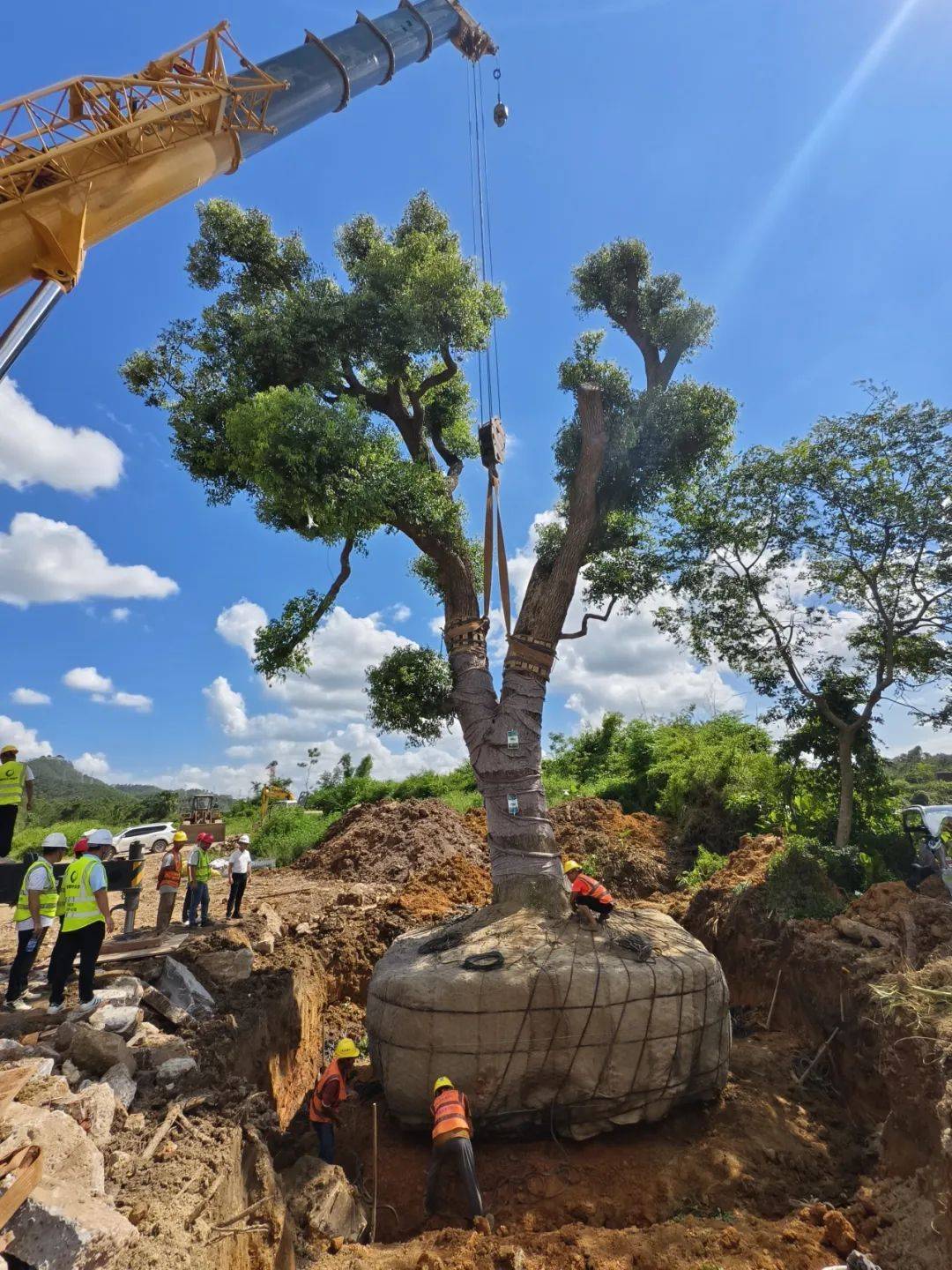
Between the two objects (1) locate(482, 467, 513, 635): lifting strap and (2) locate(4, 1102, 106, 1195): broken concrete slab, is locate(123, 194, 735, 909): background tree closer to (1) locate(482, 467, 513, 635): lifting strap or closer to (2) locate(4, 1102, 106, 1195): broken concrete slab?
(1) locate(482, 467, 513, 635): lifting strap

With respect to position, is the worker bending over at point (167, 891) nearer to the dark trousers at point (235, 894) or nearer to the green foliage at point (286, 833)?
the dark trousers at point (235, 894)

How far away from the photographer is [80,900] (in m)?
5.55

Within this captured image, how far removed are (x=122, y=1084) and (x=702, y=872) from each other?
10667 millimetres

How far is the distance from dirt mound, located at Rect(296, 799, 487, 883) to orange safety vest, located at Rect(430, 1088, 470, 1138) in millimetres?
8595

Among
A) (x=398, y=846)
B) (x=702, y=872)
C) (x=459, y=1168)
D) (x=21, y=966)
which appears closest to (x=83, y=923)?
(x=21, y=966)

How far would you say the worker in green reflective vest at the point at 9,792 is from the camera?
7.66 m

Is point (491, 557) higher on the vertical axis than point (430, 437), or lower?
lower

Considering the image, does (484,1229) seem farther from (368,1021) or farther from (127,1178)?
(127,1178)

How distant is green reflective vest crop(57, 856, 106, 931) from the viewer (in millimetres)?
5523

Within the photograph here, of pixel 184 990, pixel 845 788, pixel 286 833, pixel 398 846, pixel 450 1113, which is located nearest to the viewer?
pixel 450 1113

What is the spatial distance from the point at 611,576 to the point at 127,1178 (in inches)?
284

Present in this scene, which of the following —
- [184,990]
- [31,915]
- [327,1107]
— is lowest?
[327,1107]

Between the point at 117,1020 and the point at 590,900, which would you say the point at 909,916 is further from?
the point at 117,1020

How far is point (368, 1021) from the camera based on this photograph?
6051 mm
